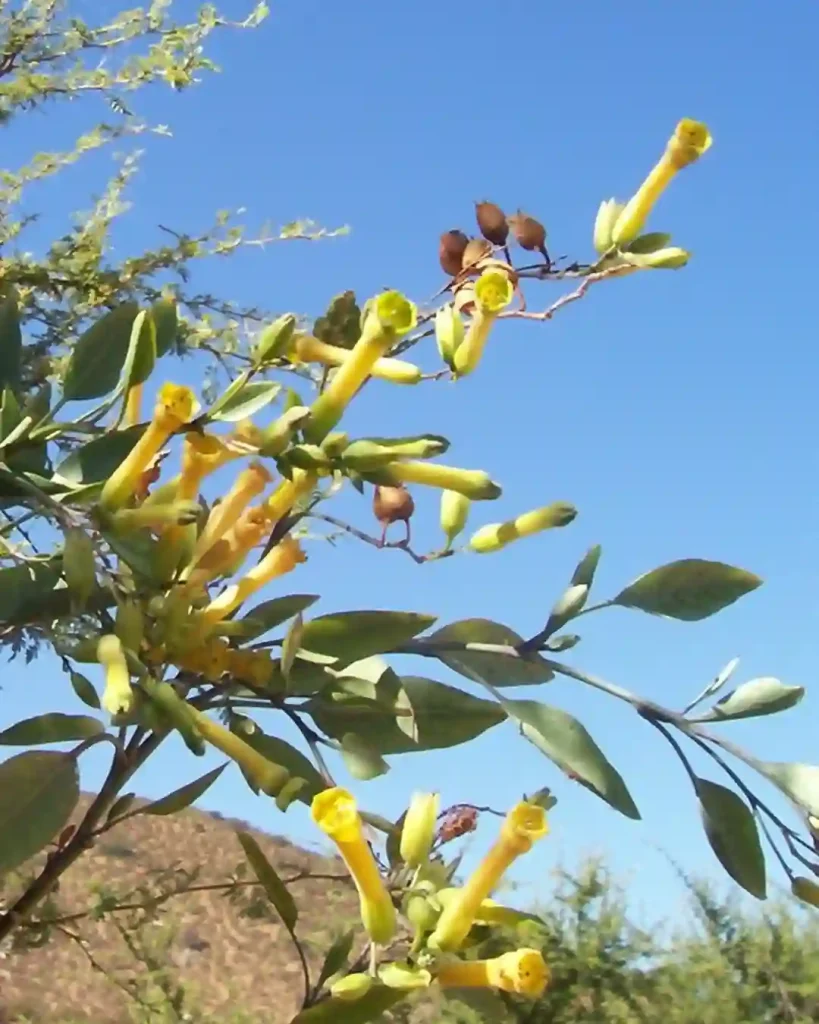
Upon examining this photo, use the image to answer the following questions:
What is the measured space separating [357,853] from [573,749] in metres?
0.12

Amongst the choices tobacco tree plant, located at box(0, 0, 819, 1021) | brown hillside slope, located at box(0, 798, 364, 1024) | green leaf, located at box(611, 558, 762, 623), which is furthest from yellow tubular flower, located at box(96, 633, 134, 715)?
brown hillside slope, located at box(0, 798, 364, 1024)

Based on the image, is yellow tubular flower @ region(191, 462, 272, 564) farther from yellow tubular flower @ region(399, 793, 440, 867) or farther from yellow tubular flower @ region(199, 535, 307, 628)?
yellow tubular flower @ region(399, 793, 440, 867)

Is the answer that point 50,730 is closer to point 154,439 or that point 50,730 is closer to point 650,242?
point 154,439

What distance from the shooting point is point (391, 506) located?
1.82ft

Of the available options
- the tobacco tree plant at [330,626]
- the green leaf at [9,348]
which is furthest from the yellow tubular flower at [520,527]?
the green leaf at [9,348]

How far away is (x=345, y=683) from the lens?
1.66 ft

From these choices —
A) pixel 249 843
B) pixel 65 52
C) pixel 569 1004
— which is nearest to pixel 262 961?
pixel 569 1004

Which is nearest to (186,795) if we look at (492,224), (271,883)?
(271,883)

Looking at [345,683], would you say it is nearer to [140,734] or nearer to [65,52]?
[140,734]

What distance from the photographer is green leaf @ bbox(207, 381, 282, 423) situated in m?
0.48

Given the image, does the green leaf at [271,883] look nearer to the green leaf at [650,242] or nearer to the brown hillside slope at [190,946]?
→ the green leaf at [650,242]

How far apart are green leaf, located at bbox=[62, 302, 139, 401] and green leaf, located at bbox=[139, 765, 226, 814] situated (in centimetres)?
17

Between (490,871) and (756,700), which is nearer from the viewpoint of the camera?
(490,871)

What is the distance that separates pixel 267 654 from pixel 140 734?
7cm
